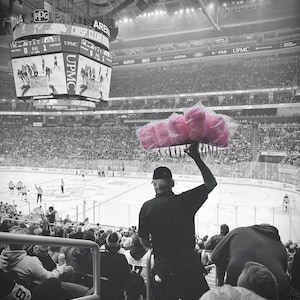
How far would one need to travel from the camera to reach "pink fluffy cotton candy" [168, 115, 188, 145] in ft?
6.15

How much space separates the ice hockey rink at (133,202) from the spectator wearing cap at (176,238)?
26.3ft

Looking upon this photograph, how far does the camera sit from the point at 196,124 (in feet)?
Answer: 6.12

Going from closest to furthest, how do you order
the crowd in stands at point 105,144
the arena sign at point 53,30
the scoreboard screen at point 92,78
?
the arena sign at point 53,30, the scoreboard screen at point 92,78, the crowd in stands at point 105,144

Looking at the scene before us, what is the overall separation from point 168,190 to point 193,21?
28633 mm

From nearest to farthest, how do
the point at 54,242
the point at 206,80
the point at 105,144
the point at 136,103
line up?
the point at 54,242
the point at 105,144
the point at 206,80
the point at 136,103

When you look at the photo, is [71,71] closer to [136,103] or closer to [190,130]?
[190,130]

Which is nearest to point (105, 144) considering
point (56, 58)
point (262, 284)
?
point (56, 58)

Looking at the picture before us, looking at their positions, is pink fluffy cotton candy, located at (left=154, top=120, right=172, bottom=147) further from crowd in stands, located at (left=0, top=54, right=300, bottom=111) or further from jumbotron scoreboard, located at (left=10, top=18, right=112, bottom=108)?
crowd in stands, located at (left=0, top=54, right=300, bottom=111)

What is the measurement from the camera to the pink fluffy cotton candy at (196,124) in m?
1.87

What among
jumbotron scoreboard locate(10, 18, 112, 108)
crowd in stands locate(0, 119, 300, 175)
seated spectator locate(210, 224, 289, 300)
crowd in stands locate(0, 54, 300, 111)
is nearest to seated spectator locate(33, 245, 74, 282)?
seated spectator locate(210, 224, 289, 300)

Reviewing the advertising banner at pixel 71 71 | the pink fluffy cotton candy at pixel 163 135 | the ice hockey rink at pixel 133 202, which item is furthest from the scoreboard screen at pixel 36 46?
the pink fluffy cotton candy at pixel 163 135

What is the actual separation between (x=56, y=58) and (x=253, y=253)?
25.4ft

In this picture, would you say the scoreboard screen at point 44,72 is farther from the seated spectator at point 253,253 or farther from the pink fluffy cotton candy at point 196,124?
the seated spectator at point 253,253

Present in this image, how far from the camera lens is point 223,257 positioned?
1.88 metres
